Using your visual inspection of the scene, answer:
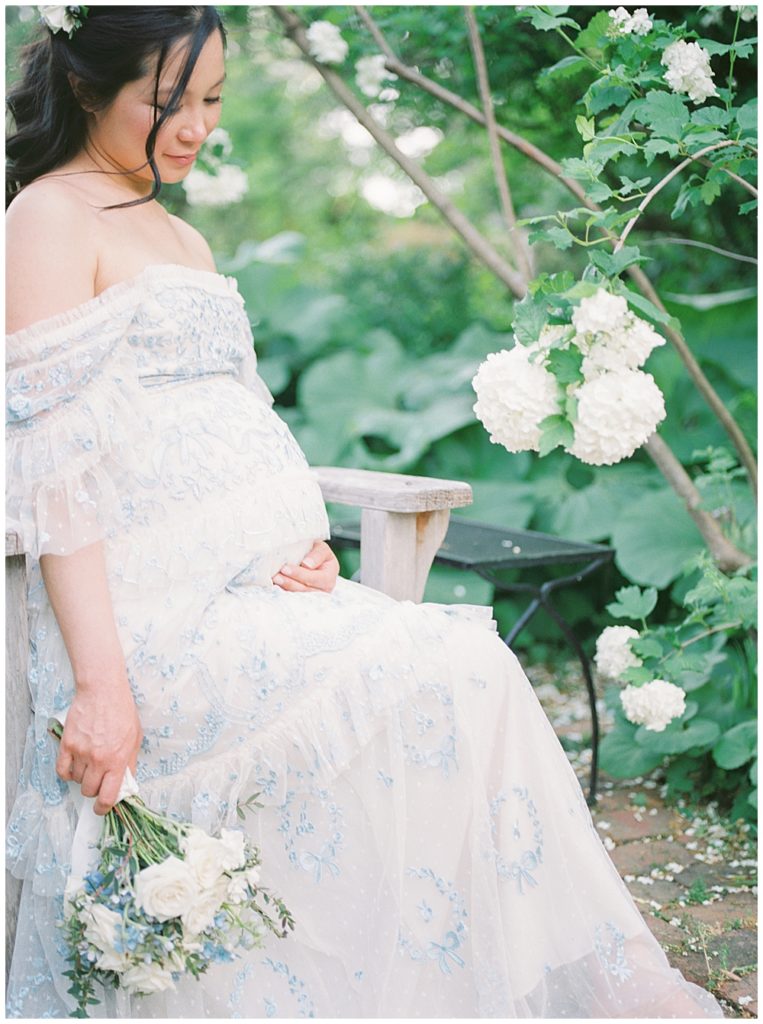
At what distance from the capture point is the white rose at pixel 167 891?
141 cm

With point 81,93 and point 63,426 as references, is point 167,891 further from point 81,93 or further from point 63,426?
point 81,93

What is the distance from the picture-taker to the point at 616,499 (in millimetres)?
3598

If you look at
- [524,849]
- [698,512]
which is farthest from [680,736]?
[524,849]

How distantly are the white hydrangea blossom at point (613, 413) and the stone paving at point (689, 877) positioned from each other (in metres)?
1.05

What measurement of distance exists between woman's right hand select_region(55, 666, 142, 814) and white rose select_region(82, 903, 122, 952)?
15 cm

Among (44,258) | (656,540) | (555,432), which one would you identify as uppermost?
(44,258)

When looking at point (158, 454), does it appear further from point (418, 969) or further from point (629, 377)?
point (418, 969)

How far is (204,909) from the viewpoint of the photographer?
1.44 meters

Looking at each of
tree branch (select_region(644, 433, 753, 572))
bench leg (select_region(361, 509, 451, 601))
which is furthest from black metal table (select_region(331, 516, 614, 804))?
bench leg (select_region(361, 509, 451, 601))

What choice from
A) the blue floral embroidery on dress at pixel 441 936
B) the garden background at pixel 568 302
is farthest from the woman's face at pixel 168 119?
the blue floral embroidery on dress at pixel 441 936

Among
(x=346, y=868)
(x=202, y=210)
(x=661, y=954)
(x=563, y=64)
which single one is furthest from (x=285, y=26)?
(x=202, y=210)

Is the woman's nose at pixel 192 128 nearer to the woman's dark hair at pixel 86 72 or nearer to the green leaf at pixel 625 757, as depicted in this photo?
the woman's dark hair at pixel 86 72

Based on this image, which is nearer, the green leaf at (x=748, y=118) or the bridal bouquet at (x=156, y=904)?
the bridal bouquet at (x=156, y=904)

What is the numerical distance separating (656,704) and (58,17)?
1763 millimetres
